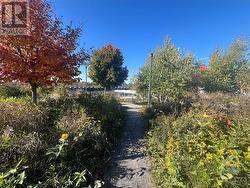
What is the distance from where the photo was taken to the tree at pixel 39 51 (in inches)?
277

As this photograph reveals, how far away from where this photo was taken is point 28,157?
4.50 meters

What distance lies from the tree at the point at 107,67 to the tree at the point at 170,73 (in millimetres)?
Answer: 9397

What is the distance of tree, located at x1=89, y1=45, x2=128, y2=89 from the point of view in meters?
25.0

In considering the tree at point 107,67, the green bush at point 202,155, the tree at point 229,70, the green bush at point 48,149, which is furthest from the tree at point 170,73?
the tree at point 107,67

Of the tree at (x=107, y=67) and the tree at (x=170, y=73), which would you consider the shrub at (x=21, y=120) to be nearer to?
the tree at (x=170, y=73)

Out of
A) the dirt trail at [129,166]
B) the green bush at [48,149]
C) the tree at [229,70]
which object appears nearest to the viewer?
the green bush at [48,149]

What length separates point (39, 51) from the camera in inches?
285

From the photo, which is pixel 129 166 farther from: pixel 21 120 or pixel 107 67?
pixel 107 67

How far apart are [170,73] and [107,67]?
1210 centimetres

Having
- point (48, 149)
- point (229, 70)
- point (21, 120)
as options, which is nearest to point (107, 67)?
point (229, 70)

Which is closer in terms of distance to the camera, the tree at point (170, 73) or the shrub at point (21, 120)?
the shrub at point (21, 120)

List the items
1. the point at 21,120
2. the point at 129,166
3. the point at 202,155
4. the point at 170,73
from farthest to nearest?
the point at 170,73 → the point at 21,120 → the point at 129,166 → the point at 202,155

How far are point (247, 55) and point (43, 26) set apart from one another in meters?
23.1

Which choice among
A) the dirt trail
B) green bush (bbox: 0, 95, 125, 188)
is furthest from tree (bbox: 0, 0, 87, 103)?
the dirt trail
